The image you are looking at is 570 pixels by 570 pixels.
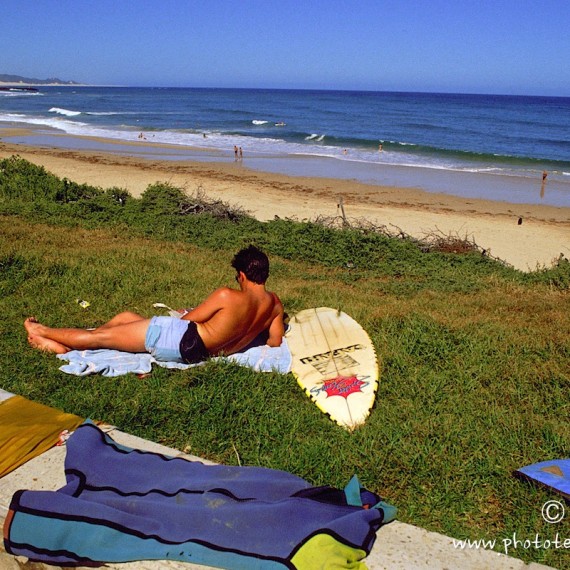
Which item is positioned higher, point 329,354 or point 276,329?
point 276,329

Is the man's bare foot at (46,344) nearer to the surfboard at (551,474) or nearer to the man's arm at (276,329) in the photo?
the man's arm at (276,329)

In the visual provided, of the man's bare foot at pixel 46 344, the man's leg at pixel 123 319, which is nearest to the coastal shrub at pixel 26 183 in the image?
the man's bare foot at pixel 46 344

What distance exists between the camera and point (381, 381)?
451cm

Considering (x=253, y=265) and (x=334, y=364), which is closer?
(x=253, y=265)

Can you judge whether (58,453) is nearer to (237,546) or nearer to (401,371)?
(237,546)

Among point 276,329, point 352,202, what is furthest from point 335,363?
Result: point 352,202

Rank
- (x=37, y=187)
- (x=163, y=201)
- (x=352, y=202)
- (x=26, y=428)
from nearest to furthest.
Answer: (x=26, y=428)
(x=163, y=201)
(x=37, y=187)
(x=352, y=202)

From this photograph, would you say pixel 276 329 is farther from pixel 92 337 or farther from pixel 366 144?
pixel 366 144

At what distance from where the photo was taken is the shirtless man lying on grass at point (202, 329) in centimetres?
444

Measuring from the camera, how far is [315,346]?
4949 millimetres

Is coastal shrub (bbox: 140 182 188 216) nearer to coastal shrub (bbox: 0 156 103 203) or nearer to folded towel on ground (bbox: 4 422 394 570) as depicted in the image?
coastal shrub (bbox: 0 156 103 203)

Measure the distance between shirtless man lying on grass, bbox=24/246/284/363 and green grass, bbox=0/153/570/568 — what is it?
18cm

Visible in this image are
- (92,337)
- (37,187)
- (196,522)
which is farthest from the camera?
(37,187)

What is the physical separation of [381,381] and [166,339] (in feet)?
5.54
